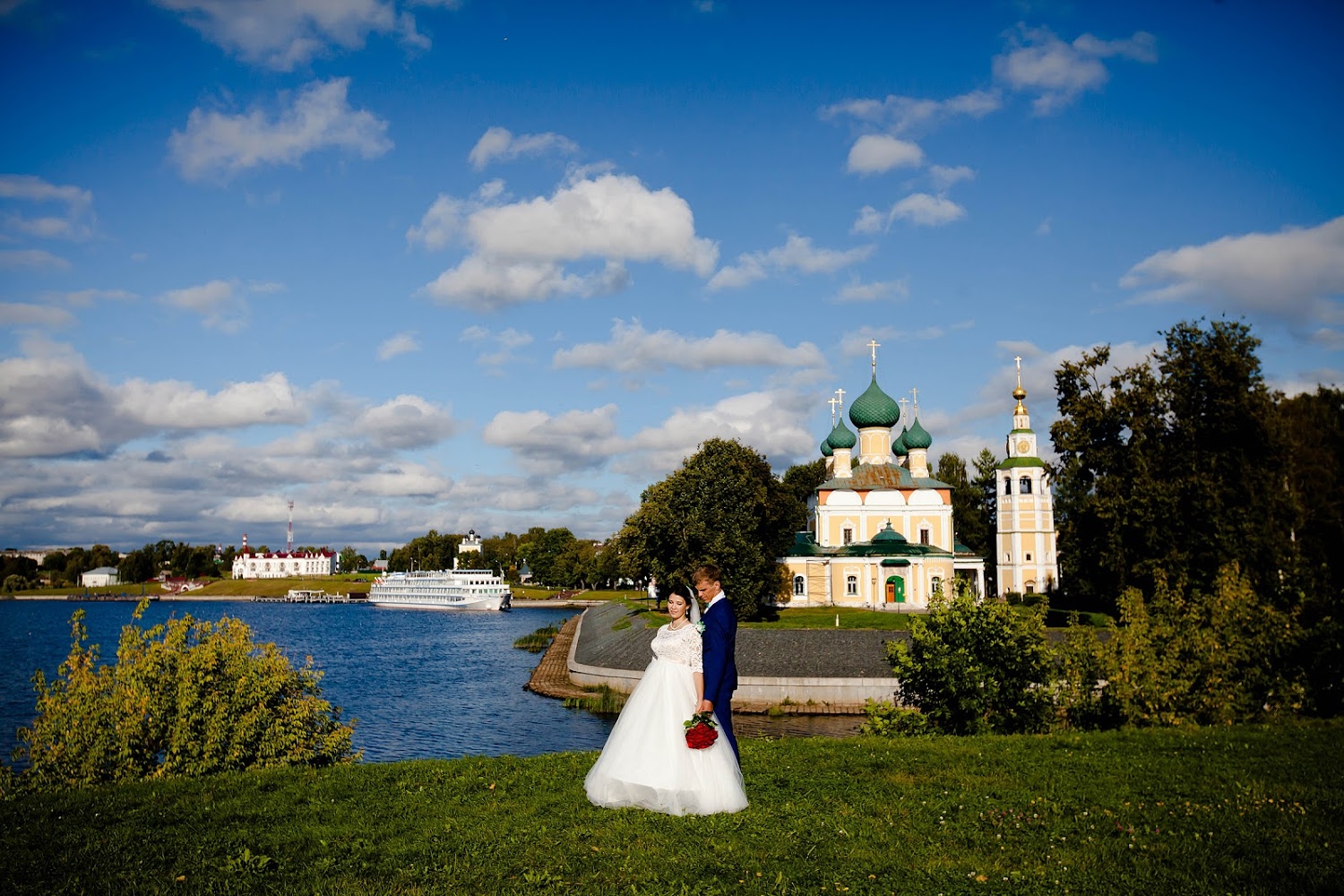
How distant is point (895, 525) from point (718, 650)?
63.5m

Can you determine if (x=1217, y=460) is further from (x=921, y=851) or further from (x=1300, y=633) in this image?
(x=921, y=851)

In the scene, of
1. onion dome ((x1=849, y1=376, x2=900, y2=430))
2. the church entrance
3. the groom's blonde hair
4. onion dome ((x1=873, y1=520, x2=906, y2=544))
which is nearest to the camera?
the groom's blonde hair

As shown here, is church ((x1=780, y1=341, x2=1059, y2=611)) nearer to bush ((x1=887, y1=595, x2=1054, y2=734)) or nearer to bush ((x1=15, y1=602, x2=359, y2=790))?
bush ((x1=887, y1=595, x2=1054, y2=734))

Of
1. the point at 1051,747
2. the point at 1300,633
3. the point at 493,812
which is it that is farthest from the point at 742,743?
the point at 1300,633

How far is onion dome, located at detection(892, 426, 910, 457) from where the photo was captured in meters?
80.2

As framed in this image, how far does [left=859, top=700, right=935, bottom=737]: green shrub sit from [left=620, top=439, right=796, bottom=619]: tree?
1212 inches

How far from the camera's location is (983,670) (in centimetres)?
1753

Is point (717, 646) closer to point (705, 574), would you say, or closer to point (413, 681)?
point (705, 574)

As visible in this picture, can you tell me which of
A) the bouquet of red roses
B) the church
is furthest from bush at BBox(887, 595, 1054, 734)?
the church

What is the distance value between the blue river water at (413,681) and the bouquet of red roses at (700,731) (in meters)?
9.97

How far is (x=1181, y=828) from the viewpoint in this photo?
8.52m

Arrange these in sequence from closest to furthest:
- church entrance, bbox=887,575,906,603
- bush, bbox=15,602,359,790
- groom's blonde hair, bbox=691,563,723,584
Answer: groom's blonde hair, bbox=691,563,723,584 < bush, bbox=15,602,359,790 < church entrance, bbox=887,575,906,603

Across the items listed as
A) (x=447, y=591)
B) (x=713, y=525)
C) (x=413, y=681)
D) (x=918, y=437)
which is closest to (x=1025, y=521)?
(x=918, y=437)

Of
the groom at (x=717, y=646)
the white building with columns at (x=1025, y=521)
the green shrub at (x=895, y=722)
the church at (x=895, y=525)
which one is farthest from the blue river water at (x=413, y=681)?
the white building with columns at (x=1025, y=521)
